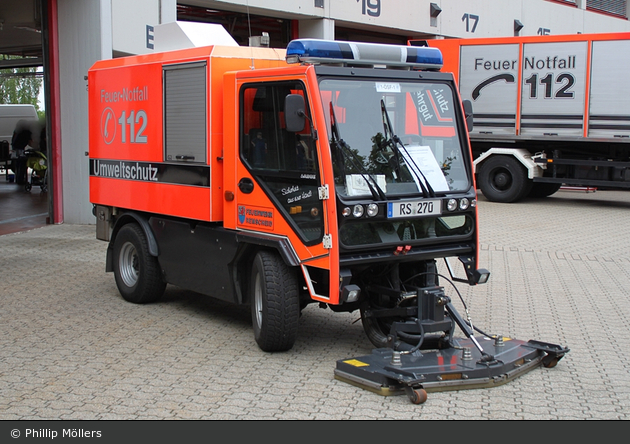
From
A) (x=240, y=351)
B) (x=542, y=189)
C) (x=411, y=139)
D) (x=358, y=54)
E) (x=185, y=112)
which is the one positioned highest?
(x=358, y=54)

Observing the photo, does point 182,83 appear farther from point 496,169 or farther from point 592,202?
point 592,202

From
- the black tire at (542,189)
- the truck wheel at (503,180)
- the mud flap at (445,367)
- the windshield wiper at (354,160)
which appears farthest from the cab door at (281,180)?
the black tire at (542,189)

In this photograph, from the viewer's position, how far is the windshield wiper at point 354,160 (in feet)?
18.5

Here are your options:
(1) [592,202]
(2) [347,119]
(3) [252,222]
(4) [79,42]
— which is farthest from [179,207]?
(1) [592,202]

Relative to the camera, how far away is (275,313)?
5895mm

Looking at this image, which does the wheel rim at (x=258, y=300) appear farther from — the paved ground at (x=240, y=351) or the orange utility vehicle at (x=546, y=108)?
the orange utility vehicle at (x=546, y=108)

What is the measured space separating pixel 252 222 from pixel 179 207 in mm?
1133

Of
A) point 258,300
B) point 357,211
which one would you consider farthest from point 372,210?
point 258,300

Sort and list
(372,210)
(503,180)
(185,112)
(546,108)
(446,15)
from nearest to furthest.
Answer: (372,210), (185,112), (546,108), (503,180), (446,15)

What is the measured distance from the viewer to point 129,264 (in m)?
8.12

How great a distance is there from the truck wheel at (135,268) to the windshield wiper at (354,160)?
114 inches

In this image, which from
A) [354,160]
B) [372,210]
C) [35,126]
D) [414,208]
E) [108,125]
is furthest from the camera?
[35,126]

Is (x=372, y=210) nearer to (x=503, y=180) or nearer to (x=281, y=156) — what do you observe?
(x=281, y=156)

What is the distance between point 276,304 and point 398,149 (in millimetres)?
1536
